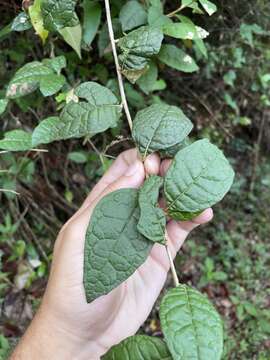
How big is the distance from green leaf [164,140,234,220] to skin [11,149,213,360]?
10cm

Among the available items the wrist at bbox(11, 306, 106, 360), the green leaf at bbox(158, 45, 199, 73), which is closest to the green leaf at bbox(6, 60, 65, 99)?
the green leaf at bbox(158, 45, 199, 73)

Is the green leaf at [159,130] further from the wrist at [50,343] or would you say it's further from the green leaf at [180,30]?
the wrist at [50,343]

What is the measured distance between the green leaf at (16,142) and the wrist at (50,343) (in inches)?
14.8

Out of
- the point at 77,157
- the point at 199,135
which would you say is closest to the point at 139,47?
the point at 77,157

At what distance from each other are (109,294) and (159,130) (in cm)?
43

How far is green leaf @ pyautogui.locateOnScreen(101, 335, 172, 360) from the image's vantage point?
63 cm

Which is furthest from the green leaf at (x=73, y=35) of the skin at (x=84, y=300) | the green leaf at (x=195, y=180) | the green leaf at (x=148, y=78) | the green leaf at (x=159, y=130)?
the green leaf at (x=195, y=180)

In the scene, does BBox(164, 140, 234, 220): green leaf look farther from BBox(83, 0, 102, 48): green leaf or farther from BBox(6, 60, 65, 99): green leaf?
BBox(83, 0, 102, 48): green leaf

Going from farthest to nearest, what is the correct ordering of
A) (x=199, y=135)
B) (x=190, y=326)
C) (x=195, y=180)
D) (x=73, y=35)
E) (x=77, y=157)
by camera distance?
(x=199, y=135) → (x=77, y=157) → (x=73, y=35) → (x=195, y=180) → (x=190, y=326)

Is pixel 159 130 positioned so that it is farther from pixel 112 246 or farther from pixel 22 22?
pixel 22 22

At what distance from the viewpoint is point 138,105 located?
175cm

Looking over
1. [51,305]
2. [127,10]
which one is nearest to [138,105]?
[127,10]

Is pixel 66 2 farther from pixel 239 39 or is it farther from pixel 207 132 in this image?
pixel 207 132

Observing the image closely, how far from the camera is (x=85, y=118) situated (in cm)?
83
